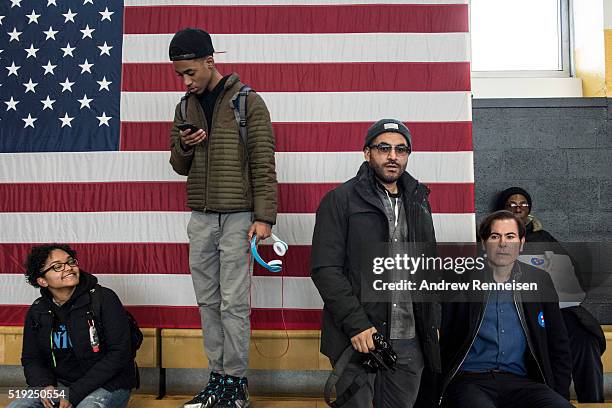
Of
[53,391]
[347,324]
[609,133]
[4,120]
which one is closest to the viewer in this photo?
[347,324]

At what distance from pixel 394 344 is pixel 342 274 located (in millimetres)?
357

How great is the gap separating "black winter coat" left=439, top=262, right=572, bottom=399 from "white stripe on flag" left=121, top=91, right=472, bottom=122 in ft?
3.93

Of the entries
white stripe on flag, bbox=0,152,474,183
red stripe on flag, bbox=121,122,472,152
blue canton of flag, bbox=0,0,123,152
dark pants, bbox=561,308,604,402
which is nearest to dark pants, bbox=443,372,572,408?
dark pants, bbox=561,308,604,402

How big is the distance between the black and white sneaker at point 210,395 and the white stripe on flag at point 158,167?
3.86 feet

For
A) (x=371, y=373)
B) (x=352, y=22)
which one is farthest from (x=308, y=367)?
(x=352, y=22)

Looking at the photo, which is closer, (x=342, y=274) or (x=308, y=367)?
(x=342, y=274)

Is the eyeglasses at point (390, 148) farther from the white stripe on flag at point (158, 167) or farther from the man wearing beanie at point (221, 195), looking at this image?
the white stripe on flag at point (158, 167)

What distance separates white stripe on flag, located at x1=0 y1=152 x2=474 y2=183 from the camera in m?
3.38

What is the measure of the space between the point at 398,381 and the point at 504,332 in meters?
0.49

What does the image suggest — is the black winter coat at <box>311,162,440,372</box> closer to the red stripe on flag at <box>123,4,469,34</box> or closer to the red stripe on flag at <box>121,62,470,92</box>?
the red stripe on flag at <box>121,62,470,92</box>

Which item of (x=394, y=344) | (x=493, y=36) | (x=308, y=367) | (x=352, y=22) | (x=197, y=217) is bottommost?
(x=308, y=367)

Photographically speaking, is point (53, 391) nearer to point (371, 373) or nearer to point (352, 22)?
point (371, 373)

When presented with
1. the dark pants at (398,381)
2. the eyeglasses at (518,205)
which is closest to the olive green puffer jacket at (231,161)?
the dark pants at (398,381)

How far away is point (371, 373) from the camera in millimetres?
2320
